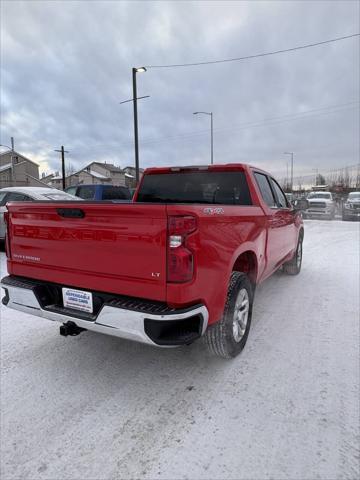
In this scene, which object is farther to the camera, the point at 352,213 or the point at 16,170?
the point at 16,170

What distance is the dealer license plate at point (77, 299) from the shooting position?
2549 millimetres

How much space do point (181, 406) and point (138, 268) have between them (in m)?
1.09

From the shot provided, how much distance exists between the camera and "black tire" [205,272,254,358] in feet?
9.20

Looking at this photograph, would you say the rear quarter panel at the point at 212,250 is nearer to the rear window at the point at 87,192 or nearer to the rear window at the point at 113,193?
the rear window at the point at 113,193

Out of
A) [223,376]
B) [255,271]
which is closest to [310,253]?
[255,271]

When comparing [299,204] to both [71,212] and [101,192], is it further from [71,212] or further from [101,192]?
[101,192]

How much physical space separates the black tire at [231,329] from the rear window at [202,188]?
115 centimetres

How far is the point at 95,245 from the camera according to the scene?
2455 mm

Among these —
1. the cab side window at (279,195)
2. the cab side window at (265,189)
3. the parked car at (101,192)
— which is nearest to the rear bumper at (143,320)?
the cab side window at (265,189)

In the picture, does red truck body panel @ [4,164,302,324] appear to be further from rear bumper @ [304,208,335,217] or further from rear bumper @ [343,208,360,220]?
rear bumper @ [304,208,335,217]

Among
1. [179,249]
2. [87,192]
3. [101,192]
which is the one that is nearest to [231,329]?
[179,249]

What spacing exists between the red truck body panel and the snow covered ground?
0.70 m

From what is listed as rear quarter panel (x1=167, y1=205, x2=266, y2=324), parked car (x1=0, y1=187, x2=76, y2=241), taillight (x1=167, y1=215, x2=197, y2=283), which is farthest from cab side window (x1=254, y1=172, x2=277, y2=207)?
parked car (x1=0, y1=187, x2=76, y2=241)

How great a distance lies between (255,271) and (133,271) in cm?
164
